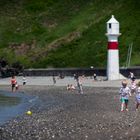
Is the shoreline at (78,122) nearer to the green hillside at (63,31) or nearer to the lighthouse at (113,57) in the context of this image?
the lighthouse at (113,57)

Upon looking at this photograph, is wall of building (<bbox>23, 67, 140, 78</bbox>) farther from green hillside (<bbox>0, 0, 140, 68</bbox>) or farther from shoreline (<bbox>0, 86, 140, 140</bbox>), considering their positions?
shoreline (<bbox>0, 86, 140, 140</bbox>)

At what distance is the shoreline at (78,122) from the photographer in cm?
2250

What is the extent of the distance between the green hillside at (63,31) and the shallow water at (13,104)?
1784 cm

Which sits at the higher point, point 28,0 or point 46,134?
point 28,0

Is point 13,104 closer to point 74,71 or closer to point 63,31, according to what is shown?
point 74,71

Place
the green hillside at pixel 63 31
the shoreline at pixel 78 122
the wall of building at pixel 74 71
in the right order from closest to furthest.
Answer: the shoreline at pixel 78 122
the wall of building at pixel 74 71
the green hillside at pixel 63 31

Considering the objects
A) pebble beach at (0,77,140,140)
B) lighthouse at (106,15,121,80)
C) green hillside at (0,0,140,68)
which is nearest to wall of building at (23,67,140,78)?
lighthouse at (106,15,121,80)

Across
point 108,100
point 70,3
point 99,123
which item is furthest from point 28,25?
point 99,123

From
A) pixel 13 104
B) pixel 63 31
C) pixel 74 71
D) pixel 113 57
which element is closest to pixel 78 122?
pixel 13 104

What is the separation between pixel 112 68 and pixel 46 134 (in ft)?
106

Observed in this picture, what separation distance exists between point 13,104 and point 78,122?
646 inches

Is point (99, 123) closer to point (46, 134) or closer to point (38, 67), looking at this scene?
point (46, 134)

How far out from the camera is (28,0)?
3812 inches

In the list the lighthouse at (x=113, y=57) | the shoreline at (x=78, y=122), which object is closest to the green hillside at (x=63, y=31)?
the lighthouse at (x=113, y=57)
